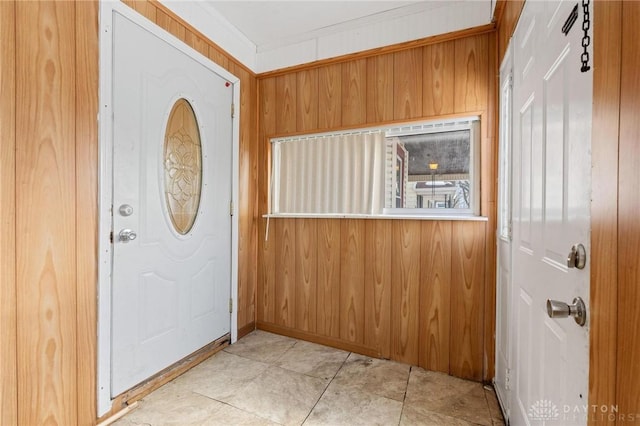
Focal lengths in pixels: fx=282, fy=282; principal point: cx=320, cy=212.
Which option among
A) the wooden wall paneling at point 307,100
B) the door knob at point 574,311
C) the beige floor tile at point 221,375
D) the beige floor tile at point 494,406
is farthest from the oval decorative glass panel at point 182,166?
the beige floor tile at point 494,406

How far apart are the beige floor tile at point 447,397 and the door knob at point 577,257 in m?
1.32

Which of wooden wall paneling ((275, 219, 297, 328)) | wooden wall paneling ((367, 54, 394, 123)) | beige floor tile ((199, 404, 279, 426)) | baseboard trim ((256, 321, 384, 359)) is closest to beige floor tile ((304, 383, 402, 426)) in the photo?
beige floor tile ((199, 404, 279, 426))

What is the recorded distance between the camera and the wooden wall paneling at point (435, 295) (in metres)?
2.01

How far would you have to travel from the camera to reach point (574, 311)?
729mm

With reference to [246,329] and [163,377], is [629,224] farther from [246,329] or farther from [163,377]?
[246,329]

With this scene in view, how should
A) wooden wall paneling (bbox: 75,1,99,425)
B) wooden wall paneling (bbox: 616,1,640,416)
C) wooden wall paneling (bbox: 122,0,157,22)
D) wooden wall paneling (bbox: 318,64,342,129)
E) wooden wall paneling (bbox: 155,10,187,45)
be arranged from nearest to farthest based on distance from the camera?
1. wooden wall paneling (bbox: 616,1,640,416)
2. wooden wall paneling (bbox: 75,1,99,425)
3. wooden wall paneling (bbox: 122,0,157,22)
4. wooden wall paneling (bbox: 155,10,187,45)
5. wooden wall paneling (bbox: 318,64,342,129)

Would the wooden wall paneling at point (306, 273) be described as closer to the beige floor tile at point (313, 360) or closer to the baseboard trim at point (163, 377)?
the beige floor tile at point (313, 360)

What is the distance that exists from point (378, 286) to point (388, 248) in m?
0.31

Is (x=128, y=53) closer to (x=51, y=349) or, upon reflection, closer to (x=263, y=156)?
(x=263, y=156)

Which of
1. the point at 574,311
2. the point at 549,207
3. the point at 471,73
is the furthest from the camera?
the point at 471,73

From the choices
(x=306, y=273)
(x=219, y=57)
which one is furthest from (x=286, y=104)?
(x=306, y=273)

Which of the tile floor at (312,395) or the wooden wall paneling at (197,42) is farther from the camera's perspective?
the wooden wall paneling at (197,42)

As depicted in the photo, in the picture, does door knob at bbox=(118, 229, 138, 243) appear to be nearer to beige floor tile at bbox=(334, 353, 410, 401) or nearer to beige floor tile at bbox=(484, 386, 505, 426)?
beige floor tile at bbox=(334, 353, 410, 401)

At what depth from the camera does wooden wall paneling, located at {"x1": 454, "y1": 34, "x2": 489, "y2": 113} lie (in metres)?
1.92
